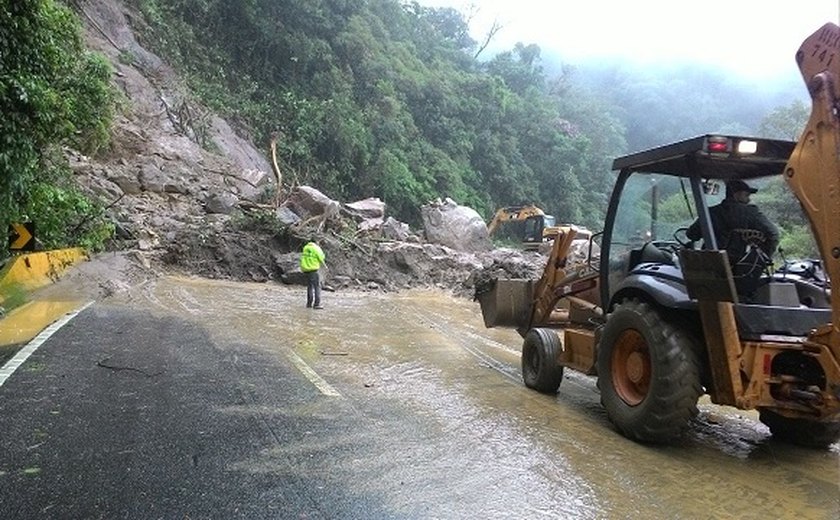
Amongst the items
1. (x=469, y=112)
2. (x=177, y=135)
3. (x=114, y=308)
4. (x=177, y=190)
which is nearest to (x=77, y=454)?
(x=114, y=308)

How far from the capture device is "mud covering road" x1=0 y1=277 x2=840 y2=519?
3514 millimetres

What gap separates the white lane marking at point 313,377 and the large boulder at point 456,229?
762 inches

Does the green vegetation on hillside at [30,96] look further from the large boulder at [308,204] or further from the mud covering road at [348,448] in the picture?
the large boulder at [308,204]

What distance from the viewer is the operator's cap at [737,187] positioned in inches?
197

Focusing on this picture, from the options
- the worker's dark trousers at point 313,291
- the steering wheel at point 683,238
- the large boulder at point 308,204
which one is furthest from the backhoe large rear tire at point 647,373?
the large boulder at point 308,204

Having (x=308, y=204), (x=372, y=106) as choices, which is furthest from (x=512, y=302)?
(x=372, y=106)

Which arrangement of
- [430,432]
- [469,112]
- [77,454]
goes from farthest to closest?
[469,112] < [430,432] < [77,454]

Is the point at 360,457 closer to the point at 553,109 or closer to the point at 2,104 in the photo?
the point at 2,104

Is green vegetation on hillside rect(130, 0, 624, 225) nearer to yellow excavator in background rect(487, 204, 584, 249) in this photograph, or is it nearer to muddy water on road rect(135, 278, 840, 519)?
yellow excavator in background rect(487, 204, 584, 249)

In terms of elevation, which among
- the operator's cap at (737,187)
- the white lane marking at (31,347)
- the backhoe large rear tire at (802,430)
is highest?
the operator's cap at (737,187)

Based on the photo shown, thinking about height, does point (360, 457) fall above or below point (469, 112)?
below

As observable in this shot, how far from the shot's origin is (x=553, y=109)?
52.2m

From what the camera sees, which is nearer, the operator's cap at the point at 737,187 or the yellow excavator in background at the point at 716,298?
the yellow excavator in background at the point at 716,298

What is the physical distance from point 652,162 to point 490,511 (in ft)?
10.9
